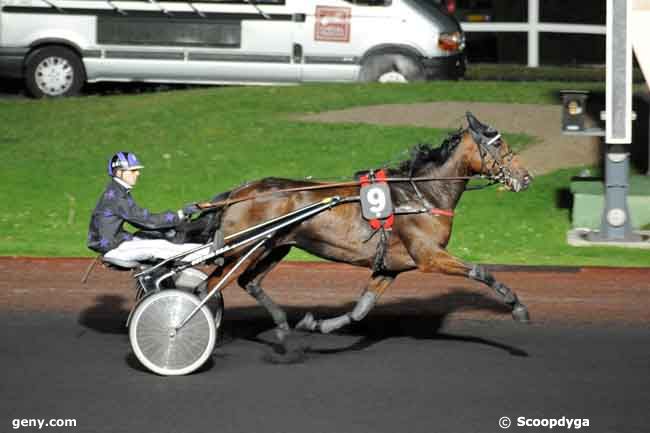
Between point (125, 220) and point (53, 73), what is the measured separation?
1143 cm

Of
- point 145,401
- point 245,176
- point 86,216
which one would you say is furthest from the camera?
point 245,176

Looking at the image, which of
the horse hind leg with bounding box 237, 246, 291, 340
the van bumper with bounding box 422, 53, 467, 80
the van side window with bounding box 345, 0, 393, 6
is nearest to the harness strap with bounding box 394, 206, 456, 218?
the horse hind leg with bounding box 237, 246, 291, 340

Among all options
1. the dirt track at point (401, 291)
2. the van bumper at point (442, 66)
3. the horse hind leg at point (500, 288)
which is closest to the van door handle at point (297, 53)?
the van bumper at point (442, 66)

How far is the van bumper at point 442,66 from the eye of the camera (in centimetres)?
1970

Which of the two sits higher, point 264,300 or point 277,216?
point 277,216

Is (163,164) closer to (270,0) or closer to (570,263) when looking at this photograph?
(270,0)

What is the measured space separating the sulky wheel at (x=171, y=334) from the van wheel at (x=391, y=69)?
11513 mm

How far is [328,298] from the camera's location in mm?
11125

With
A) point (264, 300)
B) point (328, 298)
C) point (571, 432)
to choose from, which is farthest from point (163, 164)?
point (571, 432)

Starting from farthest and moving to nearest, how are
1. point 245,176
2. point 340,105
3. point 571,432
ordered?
point 340,105
point 245,176
point 571,432

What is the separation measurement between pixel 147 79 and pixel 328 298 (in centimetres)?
928

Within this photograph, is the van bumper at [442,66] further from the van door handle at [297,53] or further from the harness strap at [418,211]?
the harness strap at [418,211]

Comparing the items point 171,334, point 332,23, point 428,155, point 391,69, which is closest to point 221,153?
point 332,23

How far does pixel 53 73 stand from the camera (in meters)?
19.5
